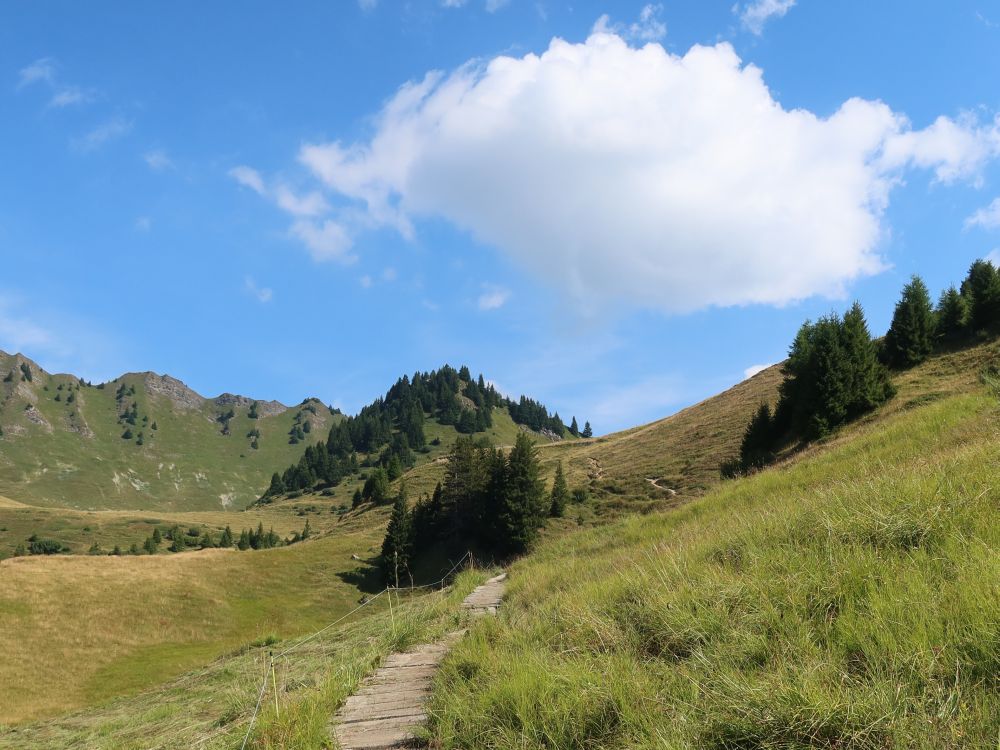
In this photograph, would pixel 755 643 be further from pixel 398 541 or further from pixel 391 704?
pixel 398 541

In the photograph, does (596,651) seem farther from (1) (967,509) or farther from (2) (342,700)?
(1) (967,509)

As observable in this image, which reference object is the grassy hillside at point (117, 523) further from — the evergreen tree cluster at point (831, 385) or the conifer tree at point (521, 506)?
the evergreen tree cluster at point (831, 385)

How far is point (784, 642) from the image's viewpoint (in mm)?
4062

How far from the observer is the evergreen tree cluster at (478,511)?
5547 centimetres

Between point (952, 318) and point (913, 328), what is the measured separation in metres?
4.67

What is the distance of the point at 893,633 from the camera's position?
377 centimetres

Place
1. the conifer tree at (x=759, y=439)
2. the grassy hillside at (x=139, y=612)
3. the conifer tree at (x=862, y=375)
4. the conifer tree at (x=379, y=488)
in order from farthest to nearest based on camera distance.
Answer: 1. the conifer tree at (x=379, y=488)
2. the conifer tree at (x=759, y=439)
3. the conifer tree at (x=862, y=375)
4. the grassy hillside at (x=139, y=612)

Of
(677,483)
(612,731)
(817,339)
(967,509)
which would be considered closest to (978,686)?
(612,731)

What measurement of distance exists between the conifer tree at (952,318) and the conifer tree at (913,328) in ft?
5.24

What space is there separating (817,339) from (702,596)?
3914cm

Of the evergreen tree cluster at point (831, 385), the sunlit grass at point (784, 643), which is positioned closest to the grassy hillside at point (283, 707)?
the sunlit grass at point (784, 643)

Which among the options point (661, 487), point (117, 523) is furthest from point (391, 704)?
point (117, 523)

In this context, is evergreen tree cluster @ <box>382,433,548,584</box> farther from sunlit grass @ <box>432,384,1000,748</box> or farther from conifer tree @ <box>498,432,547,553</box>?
sunlit grass @ <box>432,384,1000,748</box>

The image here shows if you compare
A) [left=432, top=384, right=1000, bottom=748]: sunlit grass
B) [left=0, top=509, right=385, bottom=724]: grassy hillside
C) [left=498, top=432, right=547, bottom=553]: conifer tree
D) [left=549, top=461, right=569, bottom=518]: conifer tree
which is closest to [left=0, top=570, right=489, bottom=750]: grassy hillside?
[left=432, top=384, right=1000, bottom=748]: sunlit grass
